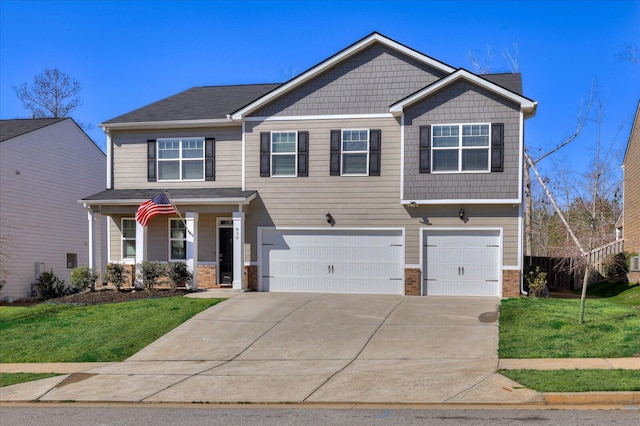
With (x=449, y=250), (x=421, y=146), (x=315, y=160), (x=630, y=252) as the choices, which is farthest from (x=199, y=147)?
(x=630, y=252)

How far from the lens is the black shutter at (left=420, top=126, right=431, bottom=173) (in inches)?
784

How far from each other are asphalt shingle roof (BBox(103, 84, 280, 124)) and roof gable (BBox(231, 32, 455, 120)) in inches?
60.6

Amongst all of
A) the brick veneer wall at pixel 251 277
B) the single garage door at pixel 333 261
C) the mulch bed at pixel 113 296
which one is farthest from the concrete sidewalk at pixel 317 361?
the mulch bed at pixel 113 296

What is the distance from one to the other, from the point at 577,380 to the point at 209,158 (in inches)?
594

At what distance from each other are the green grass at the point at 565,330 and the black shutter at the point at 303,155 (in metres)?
7.46

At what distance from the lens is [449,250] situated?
20.2 metres

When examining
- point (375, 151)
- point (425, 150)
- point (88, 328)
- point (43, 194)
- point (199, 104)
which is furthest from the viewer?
point (43, 194)

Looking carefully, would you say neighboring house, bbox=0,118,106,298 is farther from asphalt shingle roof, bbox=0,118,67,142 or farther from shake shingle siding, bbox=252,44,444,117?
shake shingle siding, bbox=252,44,444,117

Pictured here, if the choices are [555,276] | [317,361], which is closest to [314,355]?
[317,361]

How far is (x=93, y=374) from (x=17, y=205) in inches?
670

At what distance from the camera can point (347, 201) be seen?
20844 mm

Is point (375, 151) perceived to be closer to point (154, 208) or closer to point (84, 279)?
point (154, 208)

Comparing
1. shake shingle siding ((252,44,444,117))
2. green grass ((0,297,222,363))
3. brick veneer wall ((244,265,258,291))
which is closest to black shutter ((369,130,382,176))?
shake shingle siding ((252,44,444,117))

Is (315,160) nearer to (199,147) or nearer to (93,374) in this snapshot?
(199,147)
